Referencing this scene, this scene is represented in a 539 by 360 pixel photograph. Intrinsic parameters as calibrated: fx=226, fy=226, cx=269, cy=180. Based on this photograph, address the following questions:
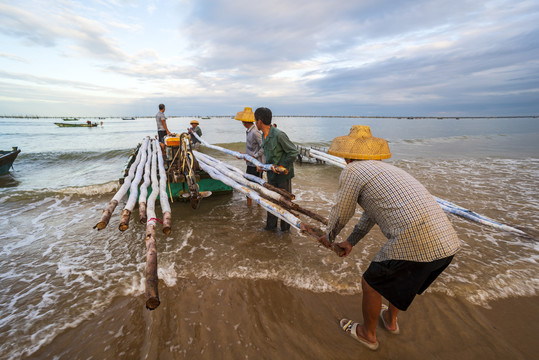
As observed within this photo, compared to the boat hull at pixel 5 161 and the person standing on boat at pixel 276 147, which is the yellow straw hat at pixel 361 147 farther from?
the boat hull at pixel 5 161

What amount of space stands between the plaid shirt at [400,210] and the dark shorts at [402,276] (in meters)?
0.09

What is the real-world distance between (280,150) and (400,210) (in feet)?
8.78

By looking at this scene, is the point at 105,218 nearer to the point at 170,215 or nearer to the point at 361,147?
the point at 170,215

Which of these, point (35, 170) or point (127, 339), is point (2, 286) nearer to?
point (127, 339)

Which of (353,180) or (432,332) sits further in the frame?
(432,332)

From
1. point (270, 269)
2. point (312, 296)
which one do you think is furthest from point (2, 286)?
point (312, 296)

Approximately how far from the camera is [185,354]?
2418 mm

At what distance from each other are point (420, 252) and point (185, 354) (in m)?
2.55

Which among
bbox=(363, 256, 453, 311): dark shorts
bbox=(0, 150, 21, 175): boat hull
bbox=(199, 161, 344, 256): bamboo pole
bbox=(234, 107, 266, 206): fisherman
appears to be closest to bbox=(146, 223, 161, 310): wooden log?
bbox=(199, 161, 344, 256): bamboo pole

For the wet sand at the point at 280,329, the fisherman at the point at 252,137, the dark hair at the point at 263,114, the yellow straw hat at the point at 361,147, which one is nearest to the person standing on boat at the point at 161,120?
the fisherman at the point at 252,137

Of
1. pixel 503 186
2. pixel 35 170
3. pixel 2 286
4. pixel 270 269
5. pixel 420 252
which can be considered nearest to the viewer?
pixel 420 252

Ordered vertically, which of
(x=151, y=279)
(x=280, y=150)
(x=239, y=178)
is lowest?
(x=151, y=279)

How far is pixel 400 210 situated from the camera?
1.88 metres

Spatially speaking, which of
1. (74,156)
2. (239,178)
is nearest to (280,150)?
(239,178)
